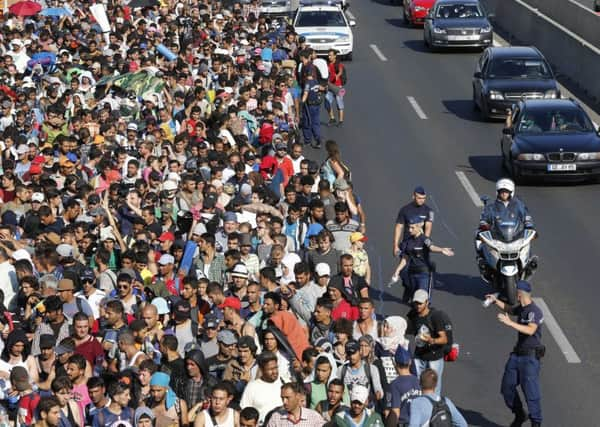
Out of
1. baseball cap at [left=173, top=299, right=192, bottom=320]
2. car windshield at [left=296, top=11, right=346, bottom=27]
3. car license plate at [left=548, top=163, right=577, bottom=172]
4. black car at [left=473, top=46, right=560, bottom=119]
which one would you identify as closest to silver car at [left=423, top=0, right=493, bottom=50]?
car windshield at [left=296, top=11, right=346, bottom=27]

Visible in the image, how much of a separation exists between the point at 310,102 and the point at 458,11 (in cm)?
1378

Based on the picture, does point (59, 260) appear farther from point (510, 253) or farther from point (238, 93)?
point (238, 93)

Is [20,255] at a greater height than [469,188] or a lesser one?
greater

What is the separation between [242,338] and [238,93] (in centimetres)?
1507

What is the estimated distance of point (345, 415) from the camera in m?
13.3

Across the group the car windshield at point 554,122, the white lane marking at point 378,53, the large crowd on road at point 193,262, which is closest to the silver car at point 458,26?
the white lane marking at point 378,53

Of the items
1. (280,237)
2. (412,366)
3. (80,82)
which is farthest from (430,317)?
(80,82)

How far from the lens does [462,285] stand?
21.4 meters

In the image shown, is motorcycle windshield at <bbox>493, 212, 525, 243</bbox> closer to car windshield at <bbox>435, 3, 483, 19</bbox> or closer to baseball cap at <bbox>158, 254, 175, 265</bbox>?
baseball cap at <bbox>158, 254, 175, 265</bbox>

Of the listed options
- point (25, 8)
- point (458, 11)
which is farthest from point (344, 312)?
point (458, 11)

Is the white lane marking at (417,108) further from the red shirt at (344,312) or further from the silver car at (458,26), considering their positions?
the red shirt at (344,312)

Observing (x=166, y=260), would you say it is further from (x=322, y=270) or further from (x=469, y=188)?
(x=469, y=188)

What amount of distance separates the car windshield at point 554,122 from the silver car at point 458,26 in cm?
1411

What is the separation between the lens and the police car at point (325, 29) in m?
40.0
